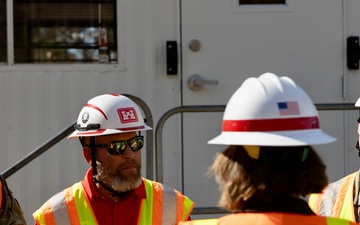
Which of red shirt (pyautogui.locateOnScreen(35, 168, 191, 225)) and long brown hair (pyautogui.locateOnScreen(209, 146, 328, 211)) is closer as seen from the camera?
long brown hair (pyautogui.locateOnScreen(209, 146, 328, 211))

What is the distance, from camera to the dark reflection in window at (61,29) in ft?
21.2

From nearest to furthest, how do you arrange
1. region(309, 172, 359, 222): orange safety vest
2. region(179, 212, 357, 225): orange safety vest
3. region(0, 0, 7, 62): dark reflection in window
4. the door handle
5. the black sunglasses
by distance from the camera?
region(179, 212, 357, 225): orange safety vest → region(309, 172, 359, 222): orange safety vest → the black sunglasses → the door handle → region(0, 0, 7, 62): dark reflection in window

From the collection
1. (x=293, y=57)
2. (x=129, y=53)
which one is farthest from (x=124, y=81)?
(x=293, y=57)

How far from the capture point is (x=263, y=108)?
259 cm

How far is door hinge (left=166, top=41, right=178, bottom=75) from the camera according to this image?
637 cm

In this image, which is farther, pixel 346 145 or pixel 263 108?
pixel 346 145

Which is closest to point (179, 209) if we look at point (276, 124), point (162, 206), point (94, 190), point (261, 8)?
point (162, 206)

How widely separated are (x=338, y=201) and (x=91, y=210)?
127 cm

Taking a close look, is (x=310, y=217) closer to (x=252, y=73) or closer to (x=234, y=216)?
(x=234, y=216)

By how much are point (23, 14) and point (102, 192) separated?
2541mm

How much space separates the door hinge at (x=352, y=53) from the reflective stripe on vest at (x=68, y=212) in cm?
292

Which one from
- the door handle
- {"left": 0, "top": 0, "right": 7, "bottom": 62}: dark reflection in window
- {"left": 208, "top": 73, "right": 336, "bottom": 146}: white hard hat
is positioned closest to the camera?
{"left": 208, "top": 73, "right": 336, "bottom": 146}: white hard hat

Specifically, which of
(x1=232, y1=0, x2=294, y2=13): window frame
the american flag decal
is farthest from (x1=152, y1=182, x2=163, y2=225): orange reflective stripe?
(x1=232, y1=0, x2=294, y2=13): window frame

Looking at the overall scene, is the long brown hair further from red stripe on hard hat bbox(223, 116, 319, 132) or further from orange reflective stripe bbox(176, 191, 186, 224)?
orange reflective stripe bbox(176, 191, 186, 224)
